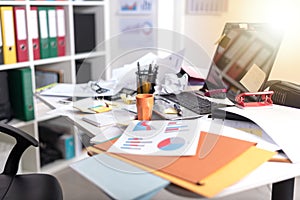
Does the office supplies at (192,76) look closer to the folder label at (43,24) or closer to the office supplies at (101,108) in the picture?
the office supplies at (101,108)

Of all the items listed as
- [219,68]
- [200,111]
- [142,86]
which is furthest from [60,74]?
[200,111]

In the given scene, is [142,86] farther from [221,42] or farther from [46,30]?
[46,30]

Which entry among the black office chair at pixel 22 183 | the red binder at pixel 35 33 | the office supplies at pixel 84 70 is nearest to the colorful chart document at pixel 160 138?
the black office chair at pixel 22 183

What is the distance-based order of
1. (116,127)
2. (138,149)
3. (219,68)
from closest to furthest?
(138,149)
(116,127)
(219,68)

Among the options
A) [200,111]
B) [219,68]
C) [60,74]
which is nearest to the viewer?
[200,111]

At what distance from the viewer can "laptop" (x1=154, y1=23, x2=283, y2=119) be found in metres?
1.49

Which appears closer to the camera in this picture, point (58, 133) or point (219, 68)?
point (219, 68)

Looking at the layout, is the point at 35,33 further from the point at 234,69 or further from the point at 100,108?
the point at 234,69

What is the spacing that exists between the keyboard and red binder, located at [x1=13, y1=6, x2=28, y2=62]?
1.13m

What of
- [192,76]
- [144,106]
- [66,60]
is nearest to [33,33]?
[66,60]

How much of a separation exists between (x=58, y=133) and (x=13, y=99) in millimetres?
494

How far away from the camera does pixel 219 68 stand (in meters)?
1.83

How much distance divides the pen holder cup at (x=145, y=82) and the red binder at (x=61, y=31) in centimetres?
104

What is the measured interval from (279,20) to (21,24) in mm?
1671
